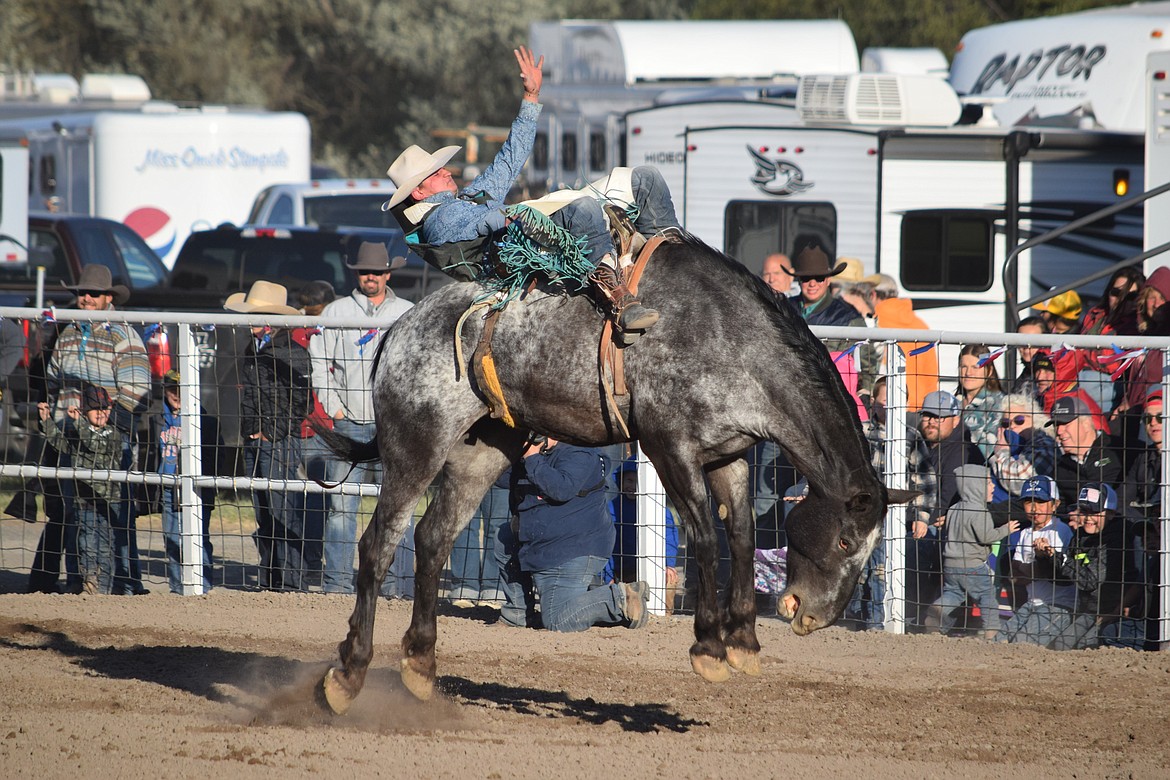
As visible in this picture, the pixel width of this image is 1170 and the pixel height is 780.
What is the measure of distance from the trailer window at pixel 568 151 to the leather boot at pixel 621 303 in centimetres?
1486

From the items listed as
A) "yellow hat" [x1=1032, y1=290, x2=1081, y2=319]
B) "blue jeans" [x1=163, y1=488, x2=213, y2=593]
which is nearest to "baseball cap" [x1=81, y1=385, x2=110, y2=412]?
"blue jeans" [x1=163, y1=488, x2=213, y2=593]

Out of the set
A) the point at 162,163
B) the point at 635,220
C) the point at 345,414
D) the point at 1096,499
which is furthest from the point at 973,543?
the point at 162,163

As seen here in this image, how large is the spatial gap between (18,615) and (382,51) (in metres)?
33.2

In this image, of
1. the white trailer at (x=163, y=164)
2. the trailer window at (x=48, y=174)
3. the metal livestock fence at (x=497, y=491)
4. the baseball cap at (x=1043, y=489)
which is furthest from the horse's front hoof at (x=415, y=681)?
the trailer window at (x=48, y=174)

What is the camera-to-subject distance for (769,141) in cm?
1421

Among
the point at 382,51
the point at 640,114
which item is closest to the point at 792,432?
the point at 640,114

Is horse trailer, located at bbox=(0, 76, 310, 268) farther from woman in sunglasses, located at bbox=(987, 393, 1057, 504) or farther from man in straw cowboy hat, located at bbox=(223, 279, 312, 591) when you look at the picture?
woman in sunglasses, located at bbox=(987, 393, 1057, 504)

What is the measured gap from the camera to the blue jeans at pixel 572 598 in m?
8.08

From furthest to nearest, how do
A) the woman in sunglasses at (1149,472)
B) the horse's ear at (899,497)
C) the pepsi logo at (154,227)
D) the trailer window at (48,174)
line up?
the trailer window at (48,174)
the pepsi logo at (154,227)
the woman in sunglasses at (1149,472)
the horse's ear at (899,497)

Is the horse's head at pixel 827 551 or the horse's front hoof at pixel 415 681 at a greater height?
the horse's head at pixel 827 551

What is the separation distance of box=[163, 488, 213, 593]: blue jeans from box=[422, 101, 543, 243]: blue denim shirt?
3825mm

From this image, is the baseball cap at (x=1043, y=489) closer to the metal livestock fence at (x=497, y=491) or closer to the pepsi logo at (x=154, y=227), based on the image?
the metal livestock fence at (x=497, y=491)

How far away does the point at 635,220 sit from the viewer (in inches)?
233

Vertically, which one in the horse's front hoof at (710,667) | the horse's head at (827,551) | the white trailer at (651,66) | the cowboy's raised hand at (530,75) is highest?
the white trailer at (651,66)
